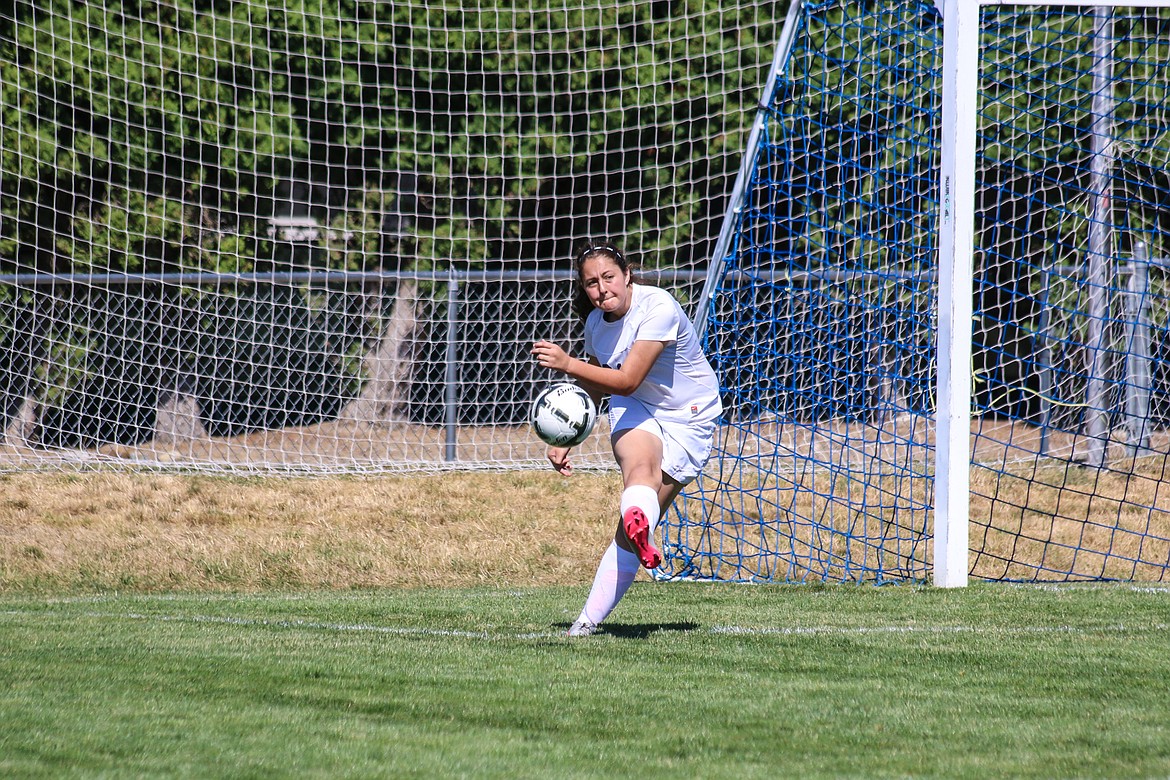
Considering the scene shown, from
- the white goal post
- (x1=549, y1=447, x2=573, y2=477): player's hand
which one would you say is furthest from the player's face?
the white goal post

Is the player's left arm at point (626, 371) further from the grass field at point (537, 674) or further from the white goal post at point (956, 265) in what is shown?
the white goal post at point (956, 265)

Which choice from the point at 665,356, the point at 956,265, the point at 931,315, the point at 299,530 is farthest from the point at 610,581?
the point at 299,530

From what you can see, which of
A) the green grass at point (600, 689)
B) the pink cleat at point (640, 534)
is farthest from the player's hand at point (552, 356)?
the green grass at point (600, 689)

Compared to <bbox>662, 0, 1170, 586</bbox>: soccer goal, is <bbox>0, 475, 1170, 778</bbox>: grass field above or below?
below

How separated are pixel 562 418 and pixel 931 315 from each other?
272cm

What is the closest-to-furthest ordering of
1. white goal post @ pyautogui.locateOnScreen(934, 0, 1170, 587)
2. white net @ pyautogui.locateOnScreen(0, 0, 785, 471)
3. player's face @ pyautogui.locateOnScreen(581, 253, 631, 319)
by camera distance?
player's face @ pyautogui.locateOnScreen(581, 253, 631, 319) < white goal post @ pyautogui.locateOnScreen(934, 0, 1170, 587) < white net @ pyautogui.locateOnScreen(0, 0, 785, 471)

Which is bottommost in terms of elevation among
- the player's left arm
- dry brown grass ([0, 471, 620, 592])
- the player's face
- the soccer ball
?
dry brown grass ([0, 471, 620, 592])

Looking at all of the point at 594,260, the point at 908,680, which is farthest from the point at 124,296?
the point at 908,680

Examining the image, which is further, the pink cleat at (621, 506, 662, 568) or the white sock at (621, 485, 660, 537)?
the white sock at (621, 485, 660, 537)

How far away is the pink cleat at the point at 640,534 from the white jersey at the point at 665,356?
1.91 ft

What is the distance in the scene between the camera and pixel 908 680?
14.4 feet

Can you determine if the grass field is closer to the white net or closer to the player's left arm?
the player's left arm

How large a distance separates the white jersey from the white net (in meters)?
5.20

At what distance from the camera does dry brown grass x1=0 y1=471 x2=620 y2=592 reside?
26.6 ft
